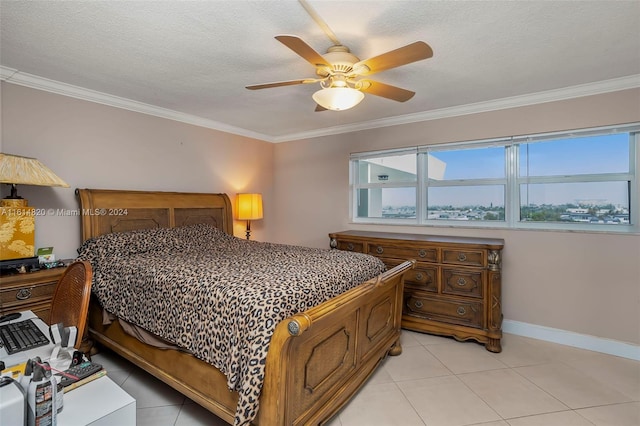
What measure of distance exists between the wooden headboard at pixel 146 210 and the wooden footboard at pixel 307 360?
0.82 meters

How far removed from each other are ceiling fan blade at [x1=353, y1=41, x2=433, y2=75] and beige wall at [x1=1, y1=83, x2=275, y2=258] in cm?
255

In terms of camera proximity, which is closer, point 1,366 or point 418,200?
point 1,366

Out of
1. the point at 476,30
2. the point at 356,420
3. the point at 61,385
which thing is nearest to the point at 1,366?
the point at 61,385

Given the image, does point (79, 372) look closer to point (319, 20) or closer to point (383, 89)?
point (319, 20)

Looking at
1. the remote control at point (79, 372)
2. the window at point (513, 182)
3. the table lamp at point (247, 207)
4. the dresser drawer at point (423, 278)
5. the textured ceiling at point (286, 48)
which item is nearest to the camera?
the remote control at point (79, 372)

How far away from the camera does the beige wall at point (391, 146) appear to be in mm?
2578

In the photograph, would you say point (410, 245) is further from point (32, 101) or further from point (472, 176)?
point (32, 101)

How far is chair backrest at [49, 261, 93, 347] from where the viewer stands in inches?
56.6

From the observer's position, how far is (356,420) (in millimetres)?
1848

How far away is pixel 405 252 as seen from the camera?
313 centimetres

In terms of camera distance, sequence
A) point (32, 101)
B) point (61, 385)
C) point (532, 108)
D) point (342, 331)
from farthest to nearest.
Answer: point (532, 108), point (32, 101), point (342, 331), point (61, 385)

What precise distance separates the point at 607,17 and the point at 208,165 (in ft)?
12.4

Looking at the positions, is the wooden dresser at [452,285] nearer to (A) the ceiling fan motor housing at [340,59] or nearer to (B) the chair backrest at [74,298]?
(A) the ceiling fan motor housing at [340,59]

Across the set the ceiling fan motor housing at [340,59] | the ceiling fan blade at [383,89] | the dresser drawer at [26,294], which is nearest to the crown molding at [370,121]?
the ceiling fan blade at [383,89]
